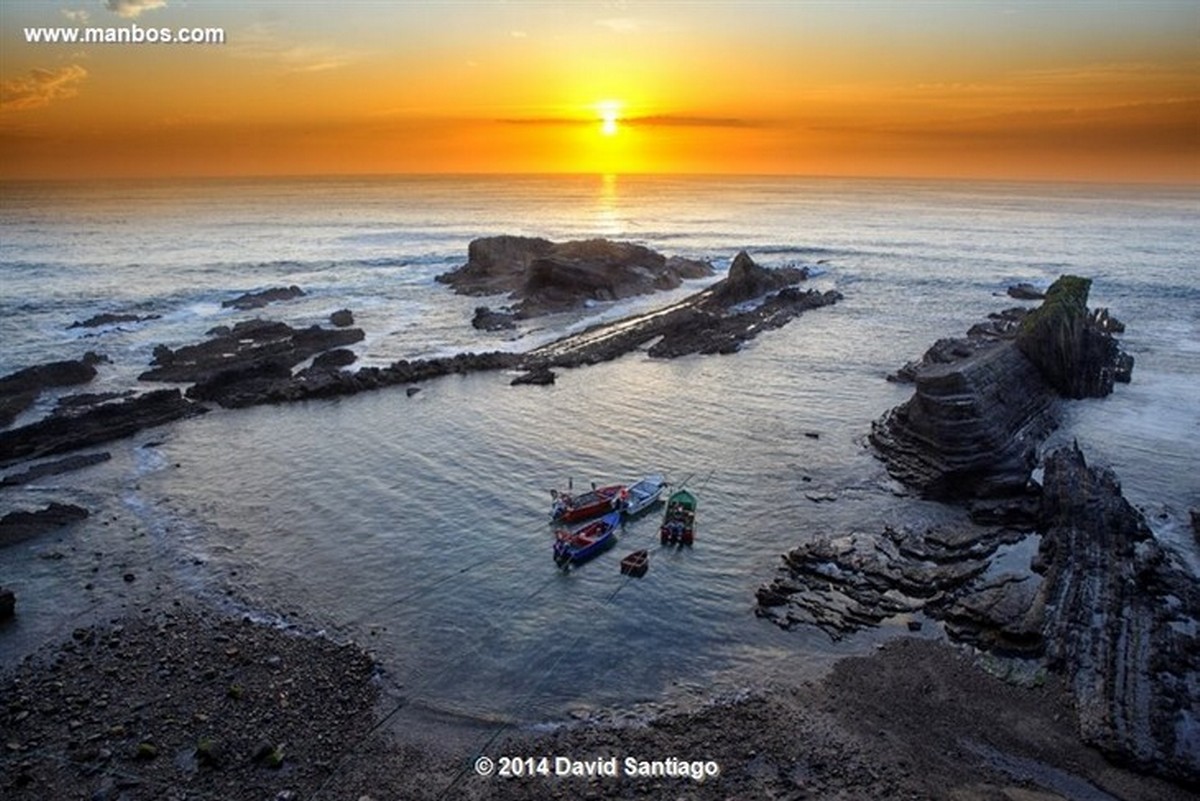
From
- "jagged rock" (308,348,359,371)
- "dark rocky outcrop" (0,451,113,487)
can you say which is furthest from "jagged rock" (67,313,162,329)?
"dark rocky outcrop" (0,451,113,487)

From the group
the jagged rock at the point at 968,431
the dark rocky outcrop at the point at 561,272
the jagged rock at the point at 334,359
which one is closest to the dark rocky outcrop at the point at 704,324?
the dark rocky outcrop at the point at 561,272

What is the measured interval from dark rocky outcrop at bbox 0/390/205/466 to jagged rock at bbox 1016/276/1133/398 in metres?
54.3

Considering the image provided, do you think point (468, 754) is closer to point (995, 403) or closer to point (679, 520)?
point (679, 520)

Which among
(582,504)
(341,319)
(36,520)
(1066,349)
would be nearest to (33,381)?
(36,520)

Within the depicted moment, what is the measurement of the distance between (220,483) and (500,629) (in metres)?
19.8

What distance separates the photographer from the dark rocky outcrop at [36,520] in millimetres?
31625

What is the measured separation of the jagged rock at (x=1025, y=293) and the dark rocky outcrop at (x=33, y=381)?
9204cm

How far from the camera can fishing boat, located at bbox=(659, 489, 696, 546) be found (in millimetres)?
31750

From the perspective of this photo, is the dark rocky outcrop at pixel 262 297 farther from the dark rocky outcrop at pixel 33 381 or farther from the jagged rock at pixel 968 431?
the jagged rock at pixel 968 431

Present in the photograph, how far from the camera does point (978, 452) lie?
37750 mm

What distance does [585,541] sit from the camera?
30.7 metres

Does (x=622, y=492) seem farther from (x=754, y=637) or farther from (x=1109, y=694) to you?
(x=1109, y=694)

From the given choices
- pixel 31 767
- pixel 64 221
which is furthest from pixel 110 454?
pixel 64 221

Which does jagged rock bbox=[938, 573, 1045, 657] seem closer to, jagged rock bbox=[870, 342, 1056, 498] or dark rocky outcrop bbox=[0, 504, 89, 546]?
jagged rock bbox=[870, 342, 1056, 498]
